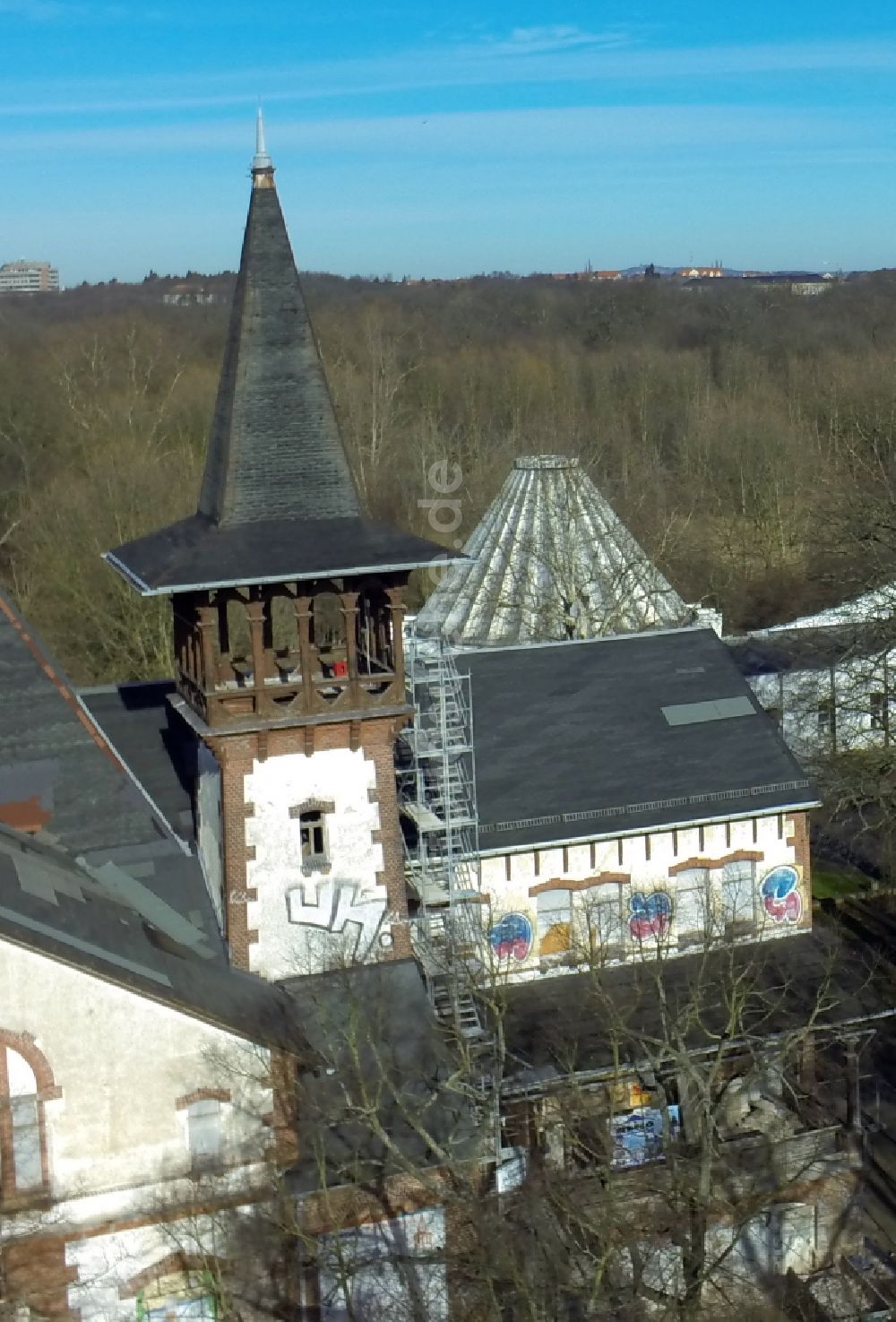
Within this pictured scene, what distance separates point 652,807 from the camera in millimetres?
26016

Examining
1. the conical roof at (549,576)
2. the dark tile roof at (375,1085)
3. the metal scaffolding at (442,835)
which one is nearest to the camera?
the dark tile roof at (375,1085)

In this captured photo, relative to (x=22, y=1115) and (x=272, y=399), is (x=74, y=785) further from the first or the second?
(x=272, y=399)

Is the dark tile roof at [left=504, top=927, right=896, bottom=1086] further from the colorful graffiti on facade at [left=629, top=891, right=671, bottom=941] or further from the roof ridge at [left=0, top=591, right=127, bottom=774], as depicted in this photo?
the roof ridge at [left=0, top=591, right=127, bottom=774]

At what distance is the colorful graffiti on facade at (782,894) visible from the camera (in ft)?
87.8

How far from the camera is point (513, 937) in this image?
1016 inches

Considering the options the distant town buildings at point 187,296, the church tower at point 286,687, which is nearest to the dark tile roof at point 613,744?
the church tower at point 286,687

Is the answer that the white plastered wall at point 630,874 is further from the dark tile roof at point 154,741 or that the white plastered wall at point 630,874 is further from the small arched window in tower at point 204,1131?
the small arched window in tower at point 204,1131

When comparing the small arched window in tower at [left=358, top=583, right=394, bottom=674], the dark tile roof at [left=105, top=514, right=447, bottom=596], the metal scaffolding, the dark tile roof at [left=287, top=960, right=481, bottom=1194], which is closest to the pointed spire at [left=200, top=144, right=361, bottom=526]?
the dark tile roof at [left=105, top=514, right=447, bottom=596]

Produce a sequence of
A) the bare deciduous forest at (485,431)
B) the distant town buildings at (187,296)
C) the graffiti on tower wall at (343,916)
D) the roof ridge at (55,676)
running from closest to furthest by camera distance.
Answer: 1. the graffiti on tower wall at (343,916)
2. the roof ridge at (55,676)
3. the bare deciduous forest at (485,431)
4. the distant town buildings at (187,296)

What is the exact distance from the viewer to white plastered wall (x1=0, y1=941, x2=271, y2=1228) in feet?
57.1

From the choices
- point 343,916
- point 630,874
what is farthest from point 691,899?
point 343,916

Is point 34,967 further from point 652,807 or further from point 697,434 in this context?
point 697,434

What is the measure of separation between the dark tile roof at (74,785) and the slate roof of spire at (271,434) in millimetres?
2310

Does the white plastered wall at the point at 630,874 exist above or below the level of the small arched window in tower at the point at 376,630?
below
